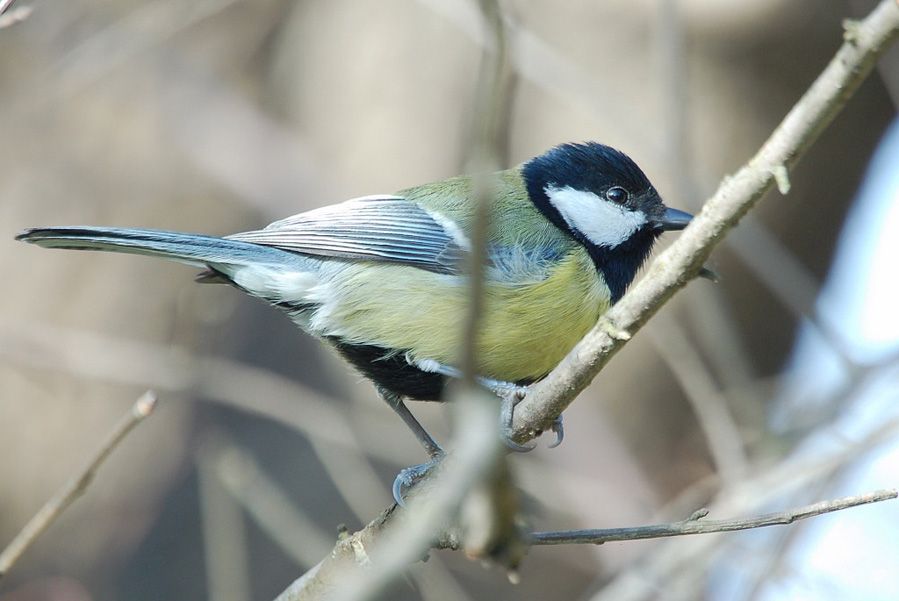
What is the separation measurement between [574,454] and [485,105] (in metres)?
3.83

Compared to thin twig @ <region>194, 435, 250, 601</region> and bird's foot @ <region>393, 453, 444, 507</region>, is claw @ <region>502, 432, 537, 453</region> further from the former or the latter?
thin twig @ <region>194, 435, 250, 601</region>

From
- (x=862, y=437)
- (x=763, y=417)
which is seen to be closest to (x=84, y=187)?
(x=763, y=417)

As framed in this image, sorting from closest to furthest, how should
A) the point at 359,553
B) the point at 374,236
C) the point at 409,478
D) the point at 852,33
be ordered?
1. the point at 852,33
2. the point at 359,553
3. the point at 409,478
4. the point at 374,236

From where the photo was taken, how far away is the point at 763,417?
152 inches

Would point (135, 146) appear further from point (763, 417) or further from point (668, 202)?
point (763, 417)

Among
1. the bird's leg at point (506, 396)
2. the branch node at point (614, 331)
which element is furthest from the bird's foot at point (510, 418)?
the branch node at point (614, 331)

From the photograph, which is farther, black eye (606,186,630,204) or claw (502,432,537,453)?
black eye (606,186,630,204)

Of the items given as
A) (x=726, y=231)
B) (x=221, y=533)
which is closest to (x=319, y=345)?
(x=221, y=533)

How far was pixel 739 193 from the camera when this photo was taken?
1.62 m

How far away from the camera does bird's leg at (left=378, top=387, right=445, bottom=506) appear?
2477mm

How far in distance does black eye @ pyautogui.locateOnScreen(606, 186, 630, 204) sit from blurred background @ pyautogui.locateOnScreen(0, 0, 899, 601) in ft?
1.48

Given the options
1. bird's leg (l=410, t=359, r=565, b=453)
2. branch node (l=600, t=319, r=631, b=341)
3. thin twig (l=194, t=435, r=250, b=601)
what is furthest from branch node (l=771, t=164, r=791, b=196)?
thin twig (l=194, t=435, r=250, b=601)

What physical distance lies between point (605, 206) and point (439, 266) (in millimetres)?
637

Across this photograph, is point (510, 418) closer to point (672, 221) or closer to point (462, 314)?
point (462, 314)
